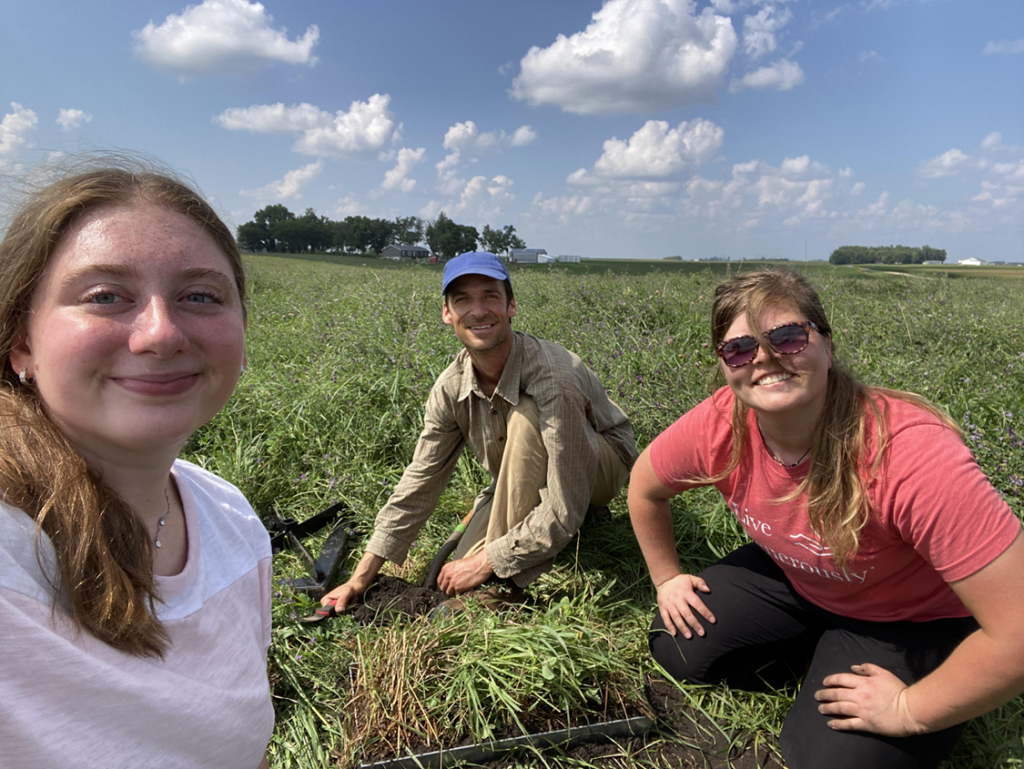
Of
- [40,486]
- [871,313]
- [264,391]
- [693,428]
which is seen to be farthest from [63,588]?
[871,313]

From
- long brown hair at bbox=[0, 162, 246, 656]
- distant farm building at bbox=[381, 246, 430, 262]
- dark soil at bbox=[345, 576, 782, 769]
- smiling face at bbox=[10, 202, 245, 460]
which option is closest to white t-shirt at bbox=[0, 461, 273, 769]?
long brown hair at bbox=[0, 162, 246, 656]

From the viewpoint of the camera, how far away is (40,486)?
0.91 metres

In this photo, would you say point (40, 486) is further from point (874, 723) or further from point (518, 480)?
point (874, 723)

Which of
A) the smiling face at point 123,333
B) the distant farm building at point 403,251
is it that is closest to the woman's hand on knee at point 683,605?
the smiling face at point 123,333

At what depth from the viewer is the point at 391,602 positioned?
2.66 meters

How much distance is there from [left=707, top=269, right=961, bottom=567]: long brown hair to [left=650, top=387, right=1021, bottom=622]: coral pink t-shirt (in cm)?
3

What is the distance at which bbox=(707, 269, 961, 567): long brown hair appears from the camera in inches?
69.1

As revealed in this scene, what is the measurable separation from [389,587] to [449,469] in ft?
2.02

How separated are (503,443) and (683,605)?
1089mm

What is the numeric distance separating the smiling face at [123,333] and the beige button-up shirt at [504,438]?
1.76 m

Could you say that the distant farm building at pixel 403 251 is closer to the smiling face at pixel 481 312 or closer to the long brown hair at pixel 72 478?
the smiling face at pixel 481 312

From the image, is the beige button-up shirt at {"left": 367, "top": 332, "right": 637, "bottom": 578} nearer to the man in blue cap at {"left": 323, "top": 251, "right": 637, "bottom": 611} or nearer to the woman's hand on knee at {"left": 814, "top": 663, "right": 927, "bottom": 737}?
the man in blue cap at {"left": 323, "top": 251, "right": 637, "bottom": 611}

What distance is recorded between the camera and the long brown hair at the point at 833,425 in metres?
1.75

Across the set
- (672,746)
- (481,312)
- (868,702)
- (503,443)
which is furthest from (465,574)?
(868,702)
